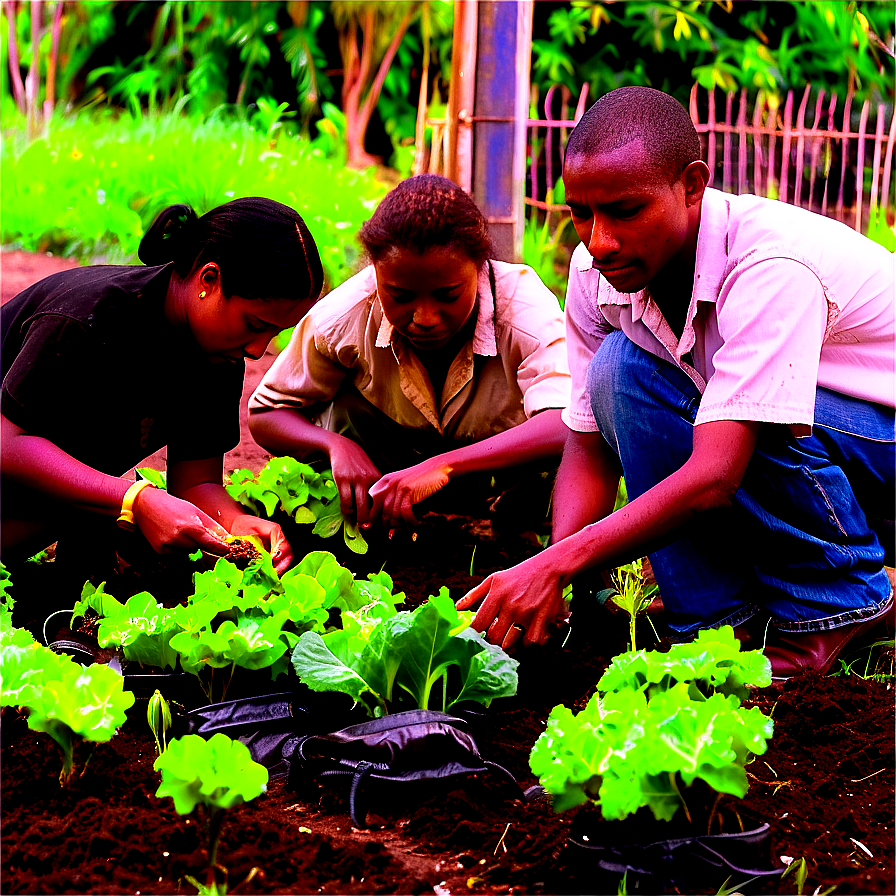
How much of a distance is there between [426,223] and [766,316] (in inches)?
37.3

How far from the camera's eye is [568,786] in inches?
59.1

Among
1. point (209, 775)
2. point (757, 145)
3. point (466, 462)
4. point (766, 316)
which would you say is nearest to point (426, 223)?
point (466, 462)

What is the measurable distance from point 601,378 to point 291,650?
0.97m

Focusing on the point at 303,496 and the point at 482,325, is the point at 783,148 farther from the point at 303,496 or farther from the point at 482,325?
the point at 303,496

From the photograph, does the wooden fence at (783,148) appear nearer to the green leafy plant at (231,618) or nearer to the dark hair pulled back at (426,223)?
the dark hair pulled back at (426,223)

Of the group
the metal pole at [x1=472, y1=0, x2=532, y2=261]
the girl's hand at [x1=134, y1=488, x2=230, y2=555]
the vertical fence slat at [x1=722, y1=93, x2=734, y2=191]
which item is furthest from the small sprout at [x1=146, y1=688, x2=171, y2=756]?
the vertical fence slat at [x1=722, y1=93, x2=734, y2=191]

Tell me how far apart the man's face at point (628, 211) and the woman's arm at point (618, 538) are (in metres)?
0.39

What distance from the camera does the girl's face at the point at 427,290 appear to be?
2607 millimetres

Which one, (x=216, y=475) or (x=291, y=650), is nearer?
(x=291, y=650)

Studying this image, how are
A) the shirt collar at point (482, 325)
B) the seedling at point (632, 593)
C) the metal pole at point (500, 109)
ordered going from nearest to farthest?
the seedling at point (632, 593) → the shirt collar at point (482, 325) → the metal pole at point (500, 109)

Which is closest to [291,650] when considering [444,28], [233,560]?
[233,560]

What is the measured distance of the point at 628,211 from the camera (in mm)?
2068

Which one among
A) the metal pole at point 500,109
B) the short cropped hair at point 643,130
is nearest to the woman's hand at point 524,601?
the short cropped hair at point 643,130

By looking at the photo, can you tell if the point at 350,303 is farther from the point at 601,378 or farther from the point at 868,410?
the point at 868,410
